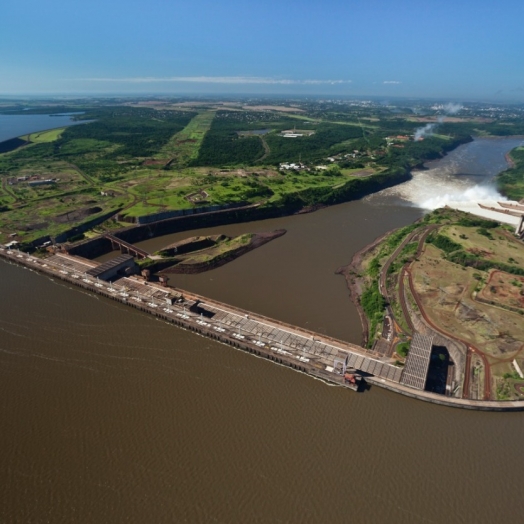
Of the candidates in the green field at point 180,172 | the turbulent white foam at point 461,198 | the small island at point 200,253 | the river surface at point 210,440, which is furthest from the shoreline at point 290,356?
the turbulent white foam at point 461,198

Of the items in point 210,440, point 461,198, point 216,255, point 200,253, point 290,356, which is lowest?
point 210,440

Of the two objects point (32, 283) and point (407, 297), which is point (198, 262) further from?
point (407, 297)

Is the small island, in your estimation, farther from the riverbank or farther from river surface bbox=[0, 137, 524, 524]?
river surface bbox=[0, 137, 524, 524]

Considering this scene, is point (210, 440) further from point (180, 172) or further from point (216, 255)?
point (180, 172)

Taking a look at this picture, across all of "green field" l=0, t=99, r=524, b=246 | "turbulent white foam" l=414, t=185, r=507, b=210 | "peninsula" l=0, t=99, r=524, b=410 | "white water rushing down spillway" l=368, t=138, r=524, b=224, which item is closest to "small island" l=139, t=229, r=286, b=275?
"peninsula" l=0, t=99, r=524, b=410

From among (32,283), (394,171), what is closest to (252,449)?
(32,283)

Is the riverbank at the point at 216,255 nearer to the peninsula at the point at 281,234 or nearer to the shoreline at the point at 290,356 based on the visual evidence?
the peninsula at the point at 281,234

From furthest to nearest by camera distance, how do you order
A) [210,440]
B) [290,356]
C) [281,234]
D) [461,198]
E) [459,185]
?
[459,185], [461,198], [281,234], [290,356], [210,440]

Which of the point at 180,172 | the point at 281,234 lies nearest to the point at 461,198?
the point at 281,234

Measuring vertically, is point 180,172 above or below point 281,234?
above
